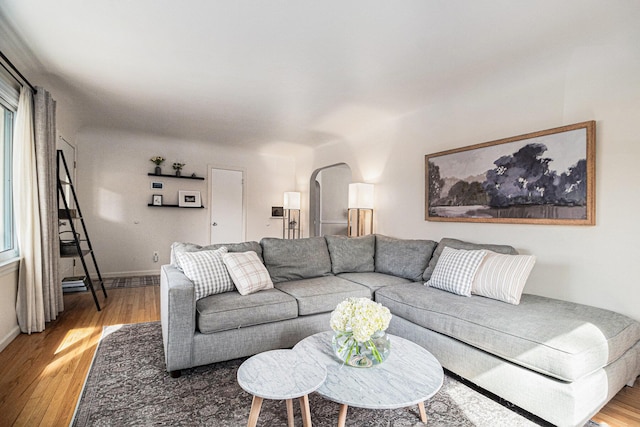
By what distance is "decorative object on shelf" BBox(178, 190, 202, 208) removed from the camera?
18.5 ft

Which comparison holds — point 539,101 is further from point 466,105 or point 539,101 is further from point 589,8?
point 589,8

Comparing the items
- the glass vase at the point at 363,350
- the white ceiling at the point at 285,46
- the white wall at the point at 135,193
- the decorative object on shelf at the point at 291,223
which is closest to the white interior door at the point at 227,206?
the white wall at the point at 135,193

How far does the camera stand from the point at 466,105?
331 cm

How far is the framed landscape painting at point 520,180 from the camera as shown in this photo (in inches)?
96.0

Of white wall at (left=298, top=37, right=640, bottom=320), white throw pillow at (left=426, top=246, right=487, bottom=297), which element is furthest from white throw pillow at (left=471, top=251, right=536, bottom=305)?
white wall at (left=298, top=37, right=640, bottom=320)

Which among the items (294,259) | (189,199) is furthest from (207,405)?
(189,199)

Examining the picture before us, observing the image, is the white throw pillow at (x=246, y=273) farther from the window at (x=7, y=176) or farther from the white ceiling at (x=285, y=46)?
the window at (x=7, y=176)

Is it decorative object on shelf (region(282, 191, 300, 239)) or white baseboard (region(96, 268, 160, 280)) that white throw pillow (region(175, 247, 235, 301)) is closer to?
white baseboard (region(96, 268, 160, 280))

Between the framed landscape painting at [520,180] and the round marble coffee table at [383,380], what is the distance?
1759mm

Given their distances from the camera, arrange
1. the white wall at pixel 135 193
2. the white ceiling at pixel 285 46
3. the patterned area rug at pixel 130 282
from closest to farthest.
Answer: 1. the white ceiling at pixel 285 46
2. the patterned area rug at pixel 130 282
3. the white wall at pixel 135 193

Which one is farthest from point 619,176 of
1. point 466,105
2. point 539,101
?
point 466,105

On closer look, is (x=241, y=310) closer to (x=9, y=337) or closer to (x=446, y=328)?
(x=446, y=328)

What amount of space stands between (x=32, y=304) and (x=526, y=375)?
382 cm

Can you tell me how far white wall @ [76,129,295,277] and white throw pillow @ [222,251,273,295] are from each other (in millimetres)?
3495
